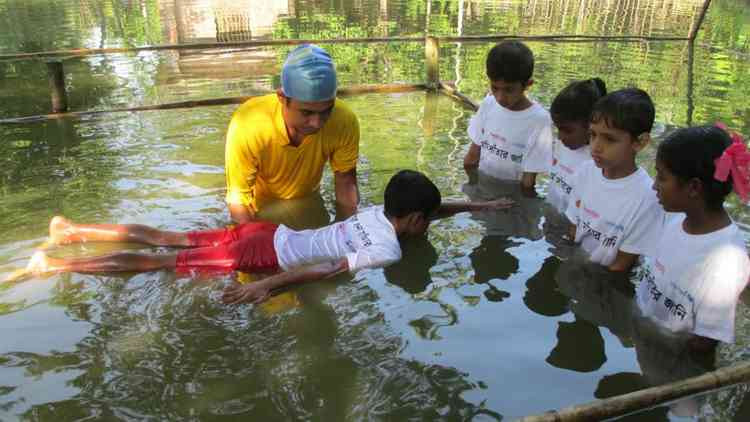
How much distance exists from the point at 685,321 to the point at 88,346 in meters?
3.01

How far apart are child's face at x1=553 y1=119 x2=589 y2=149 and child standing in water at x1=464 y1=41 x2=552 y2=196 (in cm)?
42

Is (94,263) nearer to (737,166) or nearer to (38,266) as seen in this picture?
(38,266)

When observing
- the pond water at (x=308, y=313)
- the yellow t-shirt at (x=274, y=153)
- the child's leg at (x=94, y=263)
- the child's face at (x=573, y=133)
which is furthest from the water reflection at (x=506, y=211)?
the child's leg at (x=94, y=263)

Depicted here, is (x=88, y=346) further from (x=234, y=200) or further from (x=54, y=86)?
(x=54, y=86)

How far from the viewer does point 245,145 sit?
3.99 m

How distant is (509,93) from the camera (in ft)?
14.9

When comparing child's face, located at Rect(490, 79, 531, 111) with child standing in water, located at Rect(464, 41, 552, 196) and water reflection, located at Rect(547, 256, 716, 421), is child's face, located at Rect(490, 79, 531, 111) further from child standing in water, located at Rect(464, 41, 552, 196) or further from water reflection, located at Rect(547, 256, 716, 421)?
water reflection, located at Rect(547, 256, 716, 421)

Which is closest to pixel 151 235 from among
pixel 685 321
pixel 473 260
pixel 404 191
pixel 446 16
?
pixel 404 191

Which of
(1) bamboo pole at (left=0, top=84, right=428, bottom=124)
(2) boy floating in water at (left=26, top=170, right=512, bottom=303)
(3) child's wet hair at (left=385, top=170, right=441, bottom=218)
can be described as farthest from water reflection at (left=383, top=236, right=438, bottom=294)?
(1) bamboo pole at (left=0, top=84, right=428, bottom=124)

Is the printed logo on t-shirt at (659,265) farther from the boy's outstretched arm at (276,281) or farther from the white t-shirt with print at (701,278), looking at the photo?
the boy's outstretched arm at (276,281)

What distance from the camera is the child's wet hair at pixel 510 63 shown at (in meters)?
4.30

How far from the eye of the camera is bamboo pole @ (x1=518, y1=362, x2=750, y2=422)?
214 cm

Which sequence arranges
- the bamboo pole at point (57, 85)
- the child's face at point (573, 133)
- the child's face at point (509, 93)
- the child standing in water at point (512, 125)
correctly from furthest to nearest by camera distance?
the bamboo pole at point (57, 85)
the child's face at point (509, 93)
the child standing in water at point (512, 125)
the child's face at point (573, 133)

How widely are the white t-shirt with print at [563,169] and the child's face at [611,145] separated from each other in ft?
2.14
